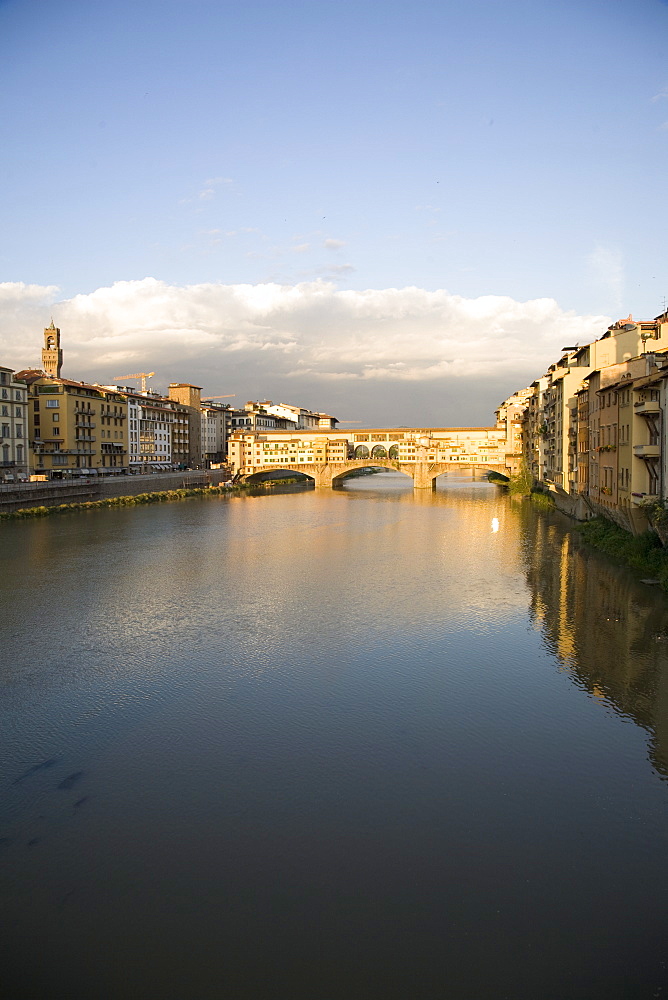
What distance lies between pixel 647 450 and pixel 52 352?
158 ft

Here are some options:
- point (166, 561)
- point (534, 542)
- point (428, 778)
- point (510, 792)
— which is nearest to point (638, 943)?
point (510, 792)

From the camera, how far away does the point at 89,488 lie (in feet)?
123

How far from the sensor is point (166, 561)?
20.9 m

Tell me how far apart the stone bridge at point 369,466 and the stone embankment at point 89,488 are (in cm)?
669

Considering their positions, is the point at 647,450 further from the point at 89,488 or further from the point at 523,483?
the point at 89,488

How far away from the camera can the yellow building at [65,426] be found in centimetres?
4169

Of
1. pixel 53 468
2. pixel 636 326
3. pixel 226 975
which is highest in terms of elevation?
pixel 636 326

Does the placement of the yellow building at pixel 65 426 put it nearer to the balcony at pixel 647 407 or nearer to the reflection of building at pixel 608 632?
the reflection of building at pixel 608 632

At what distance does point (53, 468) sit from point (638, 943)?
41600 mm

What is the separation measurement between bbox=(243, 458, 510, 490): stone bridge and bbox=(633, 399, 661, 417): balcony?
35.5 metres

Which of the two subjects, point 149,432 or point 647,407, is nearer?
point 647,407

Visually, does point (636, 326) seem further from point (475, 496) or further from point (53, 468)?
point (53, 468)

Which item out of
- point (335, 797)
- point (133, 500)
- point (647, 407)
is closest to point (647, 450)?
point (647, 407)

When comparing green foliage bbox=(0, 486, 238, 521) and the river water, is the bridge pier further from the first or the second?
the river water
